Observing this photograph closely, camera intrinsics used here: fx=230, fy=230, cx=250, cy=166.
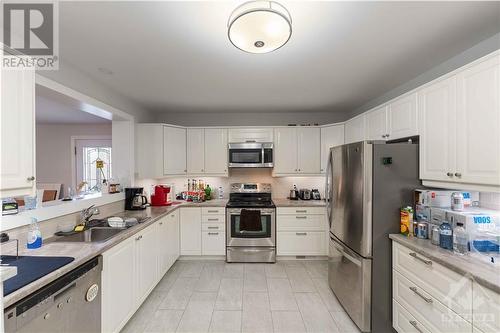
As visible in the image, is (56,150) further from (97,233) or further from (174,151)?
(97,233)

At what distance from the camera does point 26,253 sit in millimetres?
1578

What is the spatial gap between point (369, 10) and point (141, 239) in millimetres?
2668

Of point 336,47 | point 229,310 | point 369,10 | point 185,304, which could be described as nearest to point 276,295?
point 229,310

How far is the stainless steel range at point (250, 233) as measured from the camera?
3.50 metres

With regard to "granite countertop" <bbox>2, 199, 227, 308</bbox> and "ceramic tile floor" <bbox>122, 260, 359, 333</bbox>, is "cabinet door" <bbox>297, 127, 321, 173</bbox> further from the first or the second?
"granite countertop" <bbox>2, 199, 227, 308</bbox>

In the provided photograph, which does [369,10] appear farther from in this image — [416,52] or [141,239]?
[141,239]

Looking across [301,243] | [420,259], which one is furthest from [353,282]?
[301,243]

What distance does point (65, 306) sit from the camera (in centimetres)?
136

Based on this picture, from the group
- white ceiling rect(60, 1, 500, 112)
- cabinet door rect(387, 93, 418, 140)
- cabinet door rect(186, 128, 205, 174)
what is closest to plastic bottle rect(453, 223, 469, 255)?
cabinet door rect(387, 93, 418, 140)

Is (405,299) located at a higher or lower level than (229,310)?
higher

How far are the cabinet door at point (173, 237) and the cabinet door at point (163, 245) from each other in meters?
0.04

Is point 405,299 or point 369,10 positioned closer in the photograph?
point 369,10

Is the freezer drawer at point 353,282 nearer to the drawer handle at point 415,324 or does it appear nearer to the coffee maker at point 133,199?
the drawer handle at point 415,324

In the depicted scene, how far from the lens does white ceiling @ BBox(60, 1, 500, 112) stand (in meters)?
1.43
